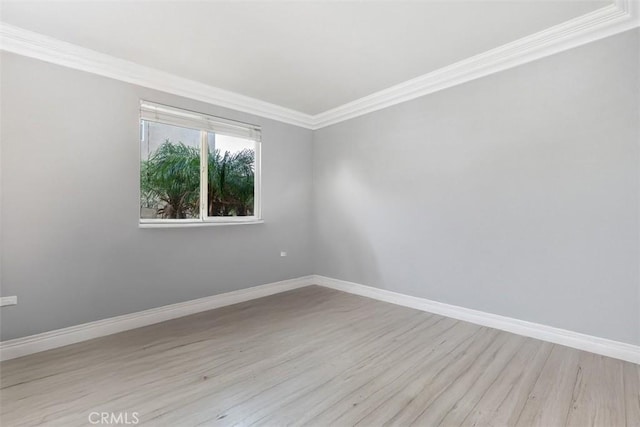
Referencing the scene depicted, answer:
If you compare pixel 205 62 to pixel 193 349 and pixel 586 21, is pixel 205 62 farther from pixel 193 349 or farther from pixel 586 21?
pixel 586 21

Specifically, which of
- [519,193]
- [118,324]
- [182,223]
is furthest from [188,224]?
[519,193]

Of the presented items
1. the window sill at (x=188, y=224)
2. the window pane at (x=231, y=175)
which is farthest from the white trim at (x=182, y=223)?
the window pane at (x=231, y=175)

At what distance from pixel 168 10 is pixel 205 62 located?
2.38 feet

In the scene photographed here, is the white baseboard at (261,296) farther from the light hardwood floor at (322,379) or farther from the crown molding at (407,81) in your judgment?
the crown molding at (407,81)

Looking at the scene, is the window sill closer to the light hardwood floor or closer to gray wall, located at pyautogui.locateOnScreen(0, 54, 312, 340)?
gray wall, located at pyautogui.locateOnScreen(0, 54, 312, 340)

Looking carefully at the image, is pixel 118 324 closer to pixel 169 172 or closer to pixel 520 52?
pixel 169 172

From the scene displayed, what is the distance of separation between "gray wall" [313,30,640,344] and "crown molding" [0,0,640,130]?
9 centimetres

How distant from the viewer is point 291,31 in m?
2.44

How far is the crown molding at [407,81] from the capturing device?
2.32 metres

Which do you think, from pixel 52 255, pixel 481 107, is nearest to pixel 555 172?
pixel 481 107

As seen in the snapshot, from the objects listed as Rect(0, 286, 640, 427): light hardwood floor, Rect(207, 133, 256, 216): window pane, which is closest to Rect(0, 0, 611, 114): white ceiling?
Rect(207, 133, 256, 216): window pane

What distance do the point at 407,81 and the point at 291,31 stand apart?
61.6 inches

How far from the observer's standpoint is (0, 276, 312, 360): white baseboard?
7.91 ft

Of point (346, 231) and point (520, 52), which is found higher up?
point (520, 52)
